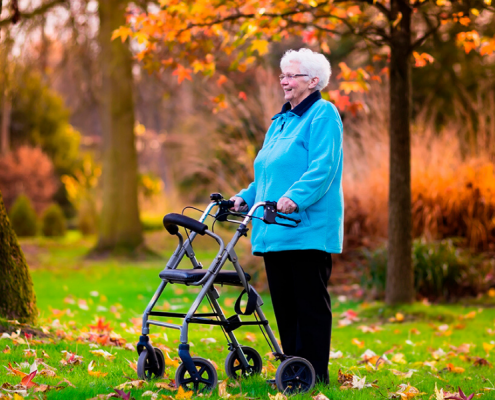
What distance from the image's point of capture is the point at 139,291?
8.84 meters

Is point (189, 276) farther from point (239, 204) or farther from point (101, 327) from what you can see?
point (101, 327)

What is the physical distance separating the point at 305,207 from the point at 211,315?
784 millimetres

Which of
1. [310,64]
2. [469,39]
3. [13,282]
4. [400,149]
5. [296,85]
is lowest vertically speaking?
[13,282]

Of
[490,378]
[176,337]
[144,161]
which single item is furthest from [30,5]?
[144,161]

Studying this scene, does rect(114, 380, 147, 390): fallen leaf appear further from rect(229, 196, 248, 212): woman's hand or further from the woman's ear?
the woman's ear

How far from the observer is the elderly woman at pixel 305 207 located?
335cm

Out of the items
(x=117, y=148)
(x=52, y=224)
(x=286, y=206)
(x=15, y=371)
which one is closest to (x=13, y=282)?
(x=15, y=371)

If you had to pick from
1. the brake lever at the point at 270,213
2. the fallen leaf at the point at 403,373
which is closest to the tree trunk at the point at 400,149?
the fallen leaf at the point at 403,373

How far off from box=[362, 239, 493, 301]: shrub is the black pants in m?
4.08

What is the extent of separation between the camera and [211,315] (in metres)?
3.44

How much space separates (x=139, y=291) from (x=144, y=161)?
31.0 meters

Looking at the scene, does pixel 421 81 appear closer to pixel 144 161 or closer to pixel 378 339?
pixel 378 339

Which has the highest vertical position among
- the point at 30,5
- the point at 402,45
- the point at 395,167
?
the point at 30,5

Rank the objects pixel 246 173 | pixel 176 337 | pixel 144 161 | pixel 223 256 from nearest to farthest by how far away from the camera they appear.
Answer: pixel 223 256, pixel 176 337, pixel 246 173, pixel 144 161
